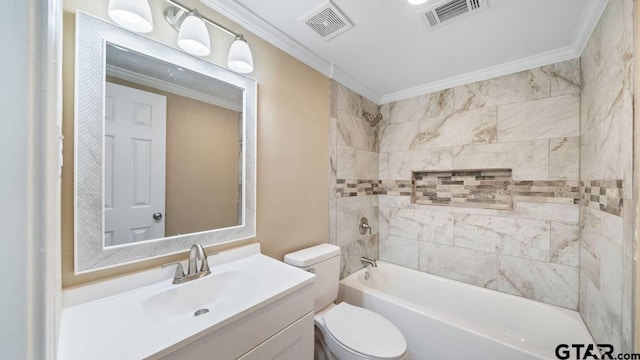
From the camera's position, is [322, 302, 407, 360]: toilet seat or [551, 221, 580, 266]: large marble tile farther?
[551, 221, 580, 266]: large marble tile

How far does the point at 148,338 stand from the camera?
2.20 feet

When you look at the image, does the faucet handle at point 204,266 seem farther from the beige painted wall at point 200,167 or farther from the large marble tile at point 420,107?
the large marble tile at point 420,107

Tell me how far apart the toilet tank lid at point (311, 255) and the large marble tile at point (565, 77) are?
78.0 inches

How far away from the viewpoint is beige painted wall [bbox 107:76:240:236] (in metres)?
1.11

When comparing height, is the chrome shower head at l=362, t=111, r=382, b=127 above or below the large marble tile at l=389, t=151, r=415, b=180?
above

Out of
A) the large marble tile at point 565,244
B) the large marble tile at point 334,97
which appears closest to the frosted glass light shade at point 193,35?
the large marble tile at point 334,97

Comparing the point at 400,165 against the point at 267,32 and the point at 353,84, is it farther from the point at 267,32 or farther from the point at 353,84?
the point at 267,32

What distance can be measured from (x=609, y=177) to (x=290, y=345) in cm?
172

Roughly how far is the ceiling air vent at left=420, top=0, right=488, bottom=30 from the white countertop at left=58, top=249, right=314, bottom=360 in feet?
5.25

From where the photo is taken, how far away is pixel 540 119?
1.70m

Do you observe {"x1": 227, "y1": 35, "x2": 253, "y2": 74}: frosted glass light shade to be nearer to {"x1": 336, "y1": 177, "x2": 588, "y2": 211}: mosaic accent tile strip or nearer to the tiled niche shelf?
{"x1": 336, "y1": 177, "x2": 588, "y2": 211}: mosaic accent tile strip

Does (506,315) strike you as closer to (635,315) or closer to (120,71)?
(635,315)

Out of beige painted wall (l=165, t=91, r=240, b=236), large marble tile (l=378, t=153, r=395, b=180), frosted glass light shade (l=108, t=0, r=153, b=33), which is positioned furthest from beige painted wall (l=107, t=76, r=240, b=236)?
large marble tile (l=378, t=153, r=395, b=180)

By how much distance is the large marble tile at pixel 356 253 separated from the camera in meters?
2.06
